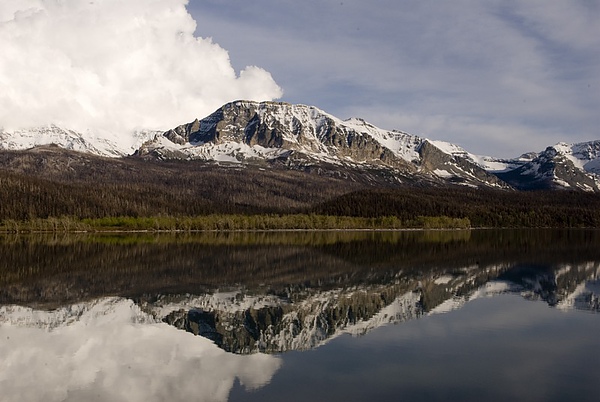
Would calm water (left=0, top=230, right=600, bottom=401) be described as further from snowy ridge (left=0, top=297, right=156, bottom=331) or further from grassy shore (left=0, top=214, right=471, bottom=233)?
grassy shore (left=0, top=214, right=471, bottom=233)

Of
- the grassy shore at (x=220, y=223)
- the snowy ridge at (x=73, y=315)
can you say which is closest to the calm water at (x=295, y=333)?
the snowy ridge at (x=73, y=315)

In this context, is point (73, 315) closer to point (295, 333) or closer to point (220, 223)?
point (295, 333)

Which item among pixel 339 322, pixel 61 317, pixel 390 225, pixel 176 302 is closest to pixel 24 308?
pixel 61 317

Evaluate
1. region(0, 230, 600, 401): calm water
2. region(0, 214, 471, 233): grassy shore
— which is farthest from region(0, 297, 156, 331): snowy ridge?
region(0, 214, 471, 233): grassy shore

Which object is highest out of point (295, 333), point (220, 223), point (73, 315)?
point (220, 223)

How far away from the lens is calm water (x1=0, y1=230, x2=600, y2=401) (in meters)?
23.0

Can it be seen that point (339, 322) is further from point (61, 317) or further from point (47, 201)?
point (47, 201)

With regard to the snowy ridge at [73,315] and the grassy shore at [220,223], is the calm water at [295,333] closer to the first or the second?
the snowy ridge at [73,315]

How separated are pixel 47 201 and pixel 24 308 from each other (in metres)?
142

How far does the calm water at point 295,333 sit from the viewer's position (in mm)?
22969

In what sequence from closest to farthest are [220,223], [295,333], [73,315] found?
[295,333], [73,315], [220,223]

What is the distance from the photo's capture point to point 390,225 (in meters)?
190

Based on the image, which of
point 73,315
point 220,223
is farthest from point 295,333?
point 220,223

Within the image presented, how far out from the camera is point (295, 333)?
32.8 meters
